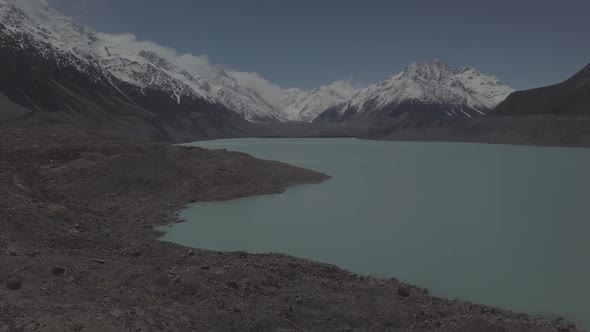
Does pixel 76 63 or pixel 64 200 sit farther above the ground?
pixel 76 63

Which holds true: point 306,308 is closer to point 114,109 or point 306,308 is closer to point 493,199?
point 493,199

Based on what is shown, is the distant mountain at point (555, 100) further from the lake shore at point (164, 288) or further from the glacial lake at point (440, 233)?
the lake shore at point (164, 288)

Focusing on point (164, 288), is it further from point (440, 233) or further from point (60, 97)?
point (60, 97)

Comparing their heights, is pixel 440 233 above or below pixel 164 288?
above

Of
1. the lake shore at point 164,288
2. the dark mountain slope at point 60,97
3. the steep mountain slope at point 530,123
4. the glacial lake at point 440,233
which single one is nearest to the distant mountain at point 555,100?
the steep mountain slope at point 530,123

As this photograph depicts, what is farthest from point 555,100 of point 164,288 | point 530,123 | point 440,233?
point 164,288

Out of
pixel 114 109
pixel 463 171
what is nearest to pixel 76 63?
pixel 114 109

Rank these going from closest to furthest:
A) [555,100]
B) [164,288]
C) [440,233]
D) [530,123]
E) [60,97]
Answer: [164,288] → [440,233] → [530,123] → [60,97] → [555,100]
